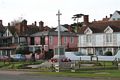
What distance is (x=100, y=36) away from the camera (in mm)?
93812

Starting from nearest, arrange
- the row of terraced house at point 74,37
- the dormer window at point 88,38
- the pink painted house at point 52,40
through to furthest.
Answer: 1. the row of terraced house at point 74,37
2. the dormer window at point 88,38
3. the pink painted house at point 52,40

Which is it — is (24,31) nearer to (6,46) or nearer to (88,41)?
(6,46)

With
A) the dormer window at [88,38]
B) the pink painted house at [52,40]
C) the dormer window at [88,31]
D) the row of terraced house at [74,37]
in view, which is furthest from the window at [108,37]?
the pink painted house at [52,40]

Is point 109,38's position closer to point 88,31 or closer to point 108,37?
point 108,37

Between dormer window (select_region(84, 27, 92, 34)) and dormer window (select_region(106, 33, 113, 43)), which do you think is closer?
dormer window (select_region(106, 33, 113, 43))

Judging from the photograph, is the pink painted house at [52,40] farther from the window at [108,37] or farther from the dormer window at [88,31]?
the window at [108,37]

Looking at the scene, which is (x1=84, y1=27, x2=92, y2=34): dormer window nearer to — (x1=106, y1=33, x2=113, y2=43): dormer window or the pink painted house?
(x1=106, y1=33, x2=113, y2=43): dormer window

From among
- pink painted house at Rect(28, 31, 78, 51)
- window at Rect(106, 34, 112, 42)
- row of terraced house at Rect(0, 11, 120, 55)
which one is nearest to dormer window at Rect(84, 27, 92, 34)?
row of terraced house at Rect(0, 11, 120, 55)

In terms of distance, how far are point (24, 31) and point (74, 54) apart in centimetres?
3704

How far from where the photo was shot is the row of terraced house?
301 ft

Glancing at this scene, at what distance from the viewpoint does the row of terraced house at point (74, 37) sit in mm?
91688

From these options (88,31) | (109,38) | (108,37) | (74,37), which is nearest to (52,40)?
(74,37)

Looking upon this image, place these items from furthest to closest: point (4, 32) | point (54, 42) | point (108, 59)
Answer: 1. point (4, 32)
2. point (54, 42)
3. point (108, 59)

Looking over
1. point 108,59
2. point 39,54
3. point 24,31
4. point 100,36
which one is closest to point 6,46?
point 24,31
